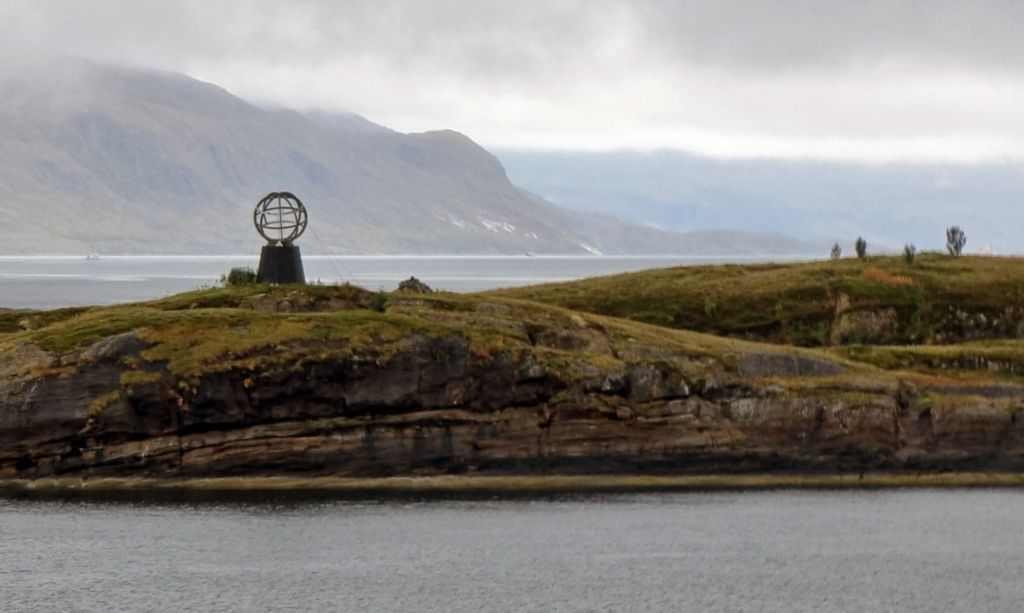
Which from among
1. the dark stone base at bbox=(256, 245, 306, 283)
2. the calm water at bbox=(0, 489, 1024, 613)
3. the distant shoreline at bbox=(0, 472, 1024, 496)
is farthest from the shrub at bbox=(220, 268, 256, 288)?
the calm water at bbox=(0, 489, 1024, 613)

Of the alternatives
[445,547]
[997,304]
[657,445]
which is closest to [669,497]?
[657,445]

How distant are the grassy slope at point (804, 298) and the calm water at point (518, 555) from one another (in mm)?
31965

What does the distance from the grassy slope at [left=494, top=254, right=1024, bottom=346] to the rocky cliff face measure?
18073mm

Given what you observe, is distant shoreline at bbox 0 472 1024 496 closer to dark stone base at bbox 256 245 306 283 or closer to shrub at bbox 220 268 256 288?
dark stone base at bbox 256 245 306 283

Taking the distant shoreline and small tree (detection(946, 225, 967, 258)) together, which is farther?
small tree (detection(946, 225, 967, 258))

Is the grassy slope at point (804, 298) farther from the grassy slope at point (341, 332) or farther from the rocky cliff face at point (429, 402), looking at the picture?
the rocky cliff face at point (429, 402)

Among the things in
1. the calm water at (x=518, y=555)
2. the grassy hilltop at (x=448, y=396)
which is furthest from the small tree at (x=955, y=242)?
the calm water at (x=518, y=555)

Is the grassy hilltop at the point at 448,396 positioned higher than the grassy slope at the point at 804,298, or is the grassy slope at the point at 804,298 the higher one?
the grassy slope at the point at 804,298

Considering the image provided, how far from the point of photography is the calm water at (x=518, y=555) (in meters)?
56.0

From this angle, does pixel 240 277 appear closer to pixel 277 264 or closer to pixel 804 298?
pixel 277 264

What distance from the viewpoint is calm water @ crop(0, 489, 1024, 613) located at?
56000 millimetres

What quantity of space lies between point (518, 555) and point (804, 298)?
2142 inches

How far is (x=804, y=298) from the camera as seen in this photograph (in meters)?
112

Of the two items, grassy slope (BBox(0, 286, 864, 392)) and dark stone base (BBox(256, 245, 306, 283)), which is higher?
dark stone base (BBox(256, 245, 306, 283))
